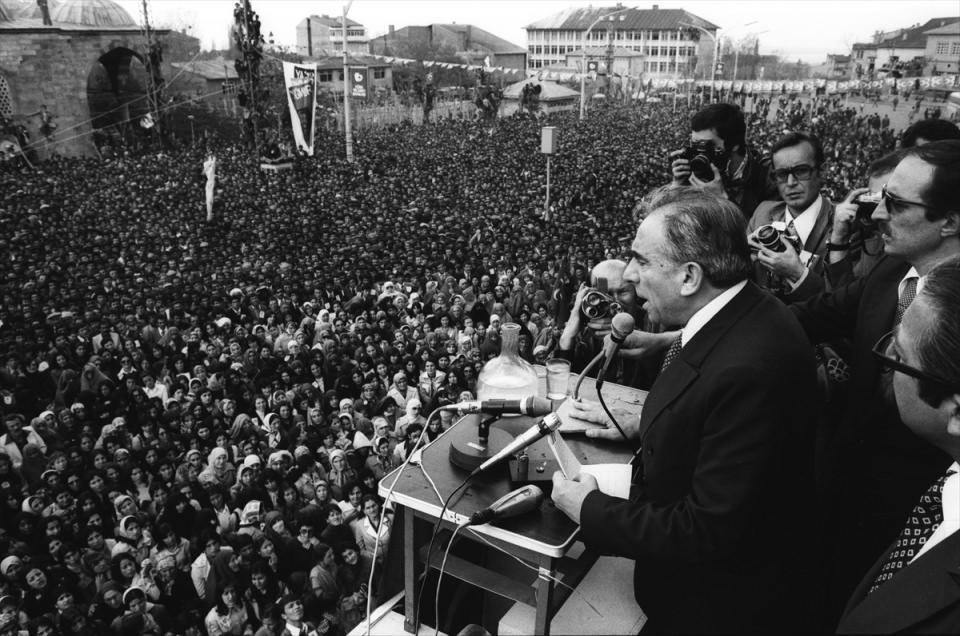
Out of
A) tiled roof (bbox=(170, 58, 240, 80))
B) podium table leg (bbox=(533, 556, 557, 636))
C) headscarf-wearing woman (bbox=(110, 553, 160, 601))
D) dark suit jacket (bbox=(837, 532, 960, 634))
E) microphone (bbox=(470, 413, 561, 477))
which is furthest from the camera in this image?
tiled roof (bbox=(170, 58, 240, 80))

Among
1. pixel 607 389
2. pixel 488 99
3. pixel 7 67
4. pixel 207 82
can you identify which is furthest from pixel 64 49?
pixel 607 389

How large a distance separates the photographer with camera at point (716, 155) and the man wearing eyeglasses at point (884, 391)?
1333 millimetres

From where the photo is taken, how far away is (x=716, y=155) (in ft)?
12.2

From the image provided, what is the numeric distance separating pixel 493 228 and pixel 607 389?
12160 mm

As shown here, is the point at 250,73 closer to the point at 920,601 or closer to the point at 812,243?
the point at 812,243

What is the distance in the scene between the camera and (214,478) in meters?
6.41

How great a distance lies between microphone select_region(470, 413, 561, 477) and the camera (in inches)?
68.7

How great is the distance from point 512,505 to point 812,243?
2466 mm

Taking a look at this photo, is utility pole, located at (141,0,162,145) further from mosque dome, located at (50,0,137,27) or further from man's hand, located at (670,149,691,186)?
man's hand, located at (670,149,691,186)

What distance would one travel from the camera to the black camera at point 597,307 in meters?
2.52

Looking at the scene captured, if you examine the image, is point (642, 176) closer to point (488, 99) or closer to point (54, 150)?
point (488, 99)

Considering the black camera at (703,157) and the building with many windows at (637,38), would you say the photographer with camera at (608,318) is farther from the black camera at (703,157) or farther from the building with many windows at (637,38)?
the building with many windows at (637,38)

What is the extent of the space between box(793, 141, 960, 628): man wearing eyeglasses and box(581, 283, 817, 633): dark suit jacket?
67 cm

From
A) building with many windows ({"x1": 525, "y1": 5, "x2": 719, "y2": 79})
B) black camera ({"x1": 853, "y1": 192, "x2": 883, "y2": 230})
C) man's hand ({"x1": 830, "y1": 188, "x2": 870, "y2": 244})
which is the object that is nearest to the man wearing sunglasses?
black camera ({"x1": 853, "y1": 192, "x2": 883, "y2": 230})
